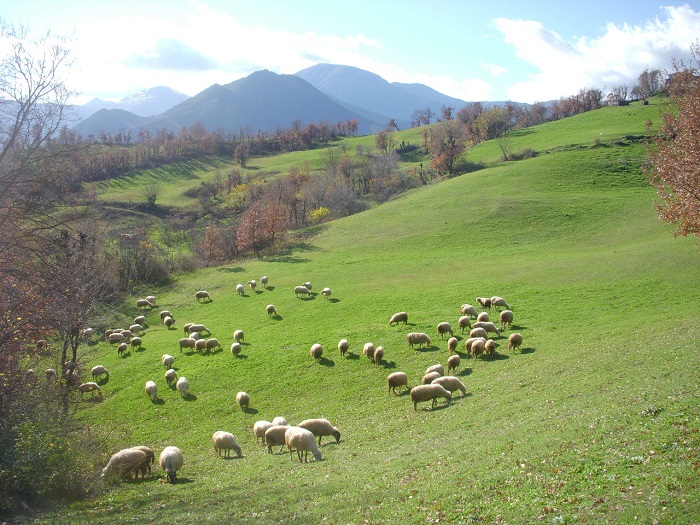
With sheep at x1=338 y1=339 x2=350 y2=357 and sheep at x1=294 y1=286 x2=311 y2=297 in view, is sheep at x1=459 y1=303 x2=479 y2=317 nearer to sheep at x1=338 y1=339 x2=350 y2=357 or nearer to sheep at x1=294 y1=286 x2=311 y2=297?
sheep at x1=338 y1=339 x2=350 y2=357

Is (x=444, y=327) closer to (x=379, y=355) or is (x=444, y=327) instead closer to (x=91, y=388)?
(x=379, y=355)

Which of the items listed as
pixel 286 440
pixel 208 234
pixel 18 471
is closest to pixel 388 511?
pixel 286 440

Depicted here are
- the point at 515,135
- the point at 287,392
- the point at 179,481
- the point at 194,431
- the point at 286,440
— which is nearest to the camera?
the point at 179,481

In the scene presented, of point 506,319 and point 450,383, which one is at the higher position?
point 506,319

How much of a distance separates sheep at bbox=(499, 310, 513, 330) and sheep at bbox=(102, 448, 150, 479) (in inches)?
948

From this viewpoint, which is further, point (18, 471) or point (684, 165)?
point (684, 165)

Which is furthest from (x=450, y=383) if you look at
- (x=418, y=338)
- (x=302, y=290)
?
(x=302, y=290)

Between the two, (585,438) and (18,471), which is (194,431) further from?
(585,438)

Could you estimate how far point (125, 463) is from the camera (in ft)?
54.0

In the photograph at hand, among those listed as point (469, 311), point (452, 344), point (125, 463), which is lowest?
point (452, 344)

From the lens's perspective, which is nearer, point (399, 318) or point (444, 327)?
point (444, 327)

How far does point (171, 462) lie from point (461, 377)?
14883 mm

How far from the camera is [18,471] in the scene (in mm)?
12664

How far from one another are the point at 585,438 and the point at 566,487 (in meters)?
3.03
